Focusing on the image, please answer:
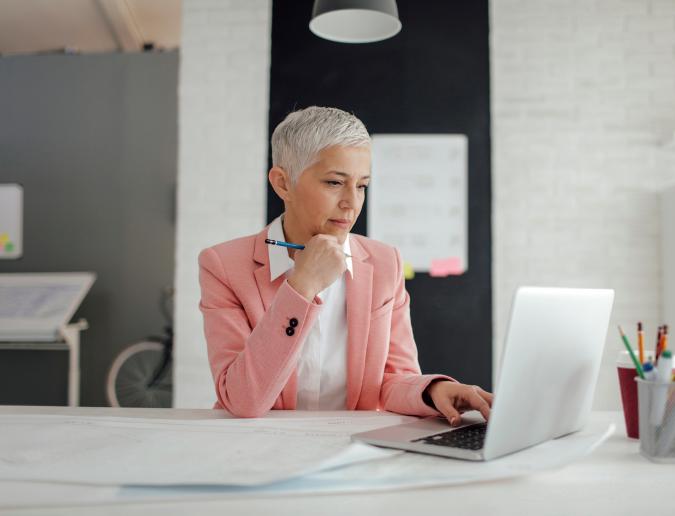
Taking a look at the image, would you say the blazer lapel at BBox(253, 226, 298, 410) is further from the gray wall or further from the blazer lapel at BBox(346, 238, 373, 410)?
the gray wall

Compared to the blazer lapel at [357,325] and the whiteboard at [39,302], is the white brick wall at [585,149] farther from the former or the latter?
the whiteboard at [39,302]

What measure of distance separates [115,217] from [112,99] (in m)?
0.84

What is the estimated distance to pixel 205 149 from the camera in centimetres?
342

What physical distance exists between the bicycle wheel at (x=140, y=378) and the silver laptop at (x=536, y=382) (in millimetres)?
3619

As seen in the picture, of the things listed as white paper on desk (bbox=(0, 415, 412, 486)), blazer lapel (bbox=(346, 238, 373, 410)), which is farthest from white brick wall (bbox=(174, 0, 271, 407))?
white paper on desk (bbox=(0, 415, 412, 486))

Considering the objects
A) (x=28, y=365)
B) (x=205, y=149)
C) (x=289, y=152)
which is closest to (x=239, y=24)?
(x=205, y=149)

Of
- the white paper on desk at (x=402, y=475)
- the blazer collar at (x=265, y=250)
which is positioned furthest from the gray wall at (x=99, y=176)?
the white paper on desk at (x=402, y=475)

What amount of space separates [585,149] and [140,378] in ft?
10.3

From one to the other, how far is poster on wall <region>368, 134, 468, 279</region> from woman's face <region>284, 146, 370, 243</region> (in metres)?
2.01

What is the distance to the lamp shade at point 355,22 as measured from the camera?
2.17 metres

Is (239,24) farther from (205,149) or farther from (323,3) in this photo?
(323,3)

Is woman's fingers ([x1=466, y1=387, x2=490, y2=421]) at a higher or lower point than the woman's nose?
lower

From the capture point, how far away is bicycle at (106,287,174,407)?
4281 millimetres

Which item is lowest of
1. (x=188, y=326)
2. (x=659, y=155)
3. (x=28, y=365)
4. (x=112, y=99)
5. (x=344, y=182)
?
(x=28, y=365)
